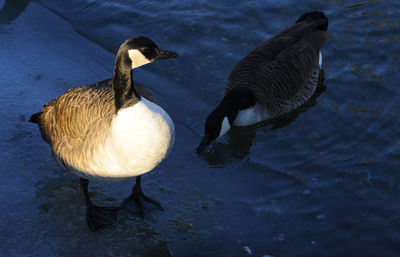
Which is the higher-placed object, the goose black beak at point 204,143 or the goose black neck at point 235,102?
the goose black neck at point 235,102

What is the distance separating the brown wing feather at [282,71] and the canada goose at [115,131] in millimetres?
2109

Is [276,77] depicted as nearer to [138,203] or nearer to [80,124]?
[138,203]

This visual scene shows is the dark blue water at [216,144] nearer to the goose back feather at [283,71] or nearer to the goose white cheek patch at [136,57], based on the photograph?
the goose back feather at [283,71]

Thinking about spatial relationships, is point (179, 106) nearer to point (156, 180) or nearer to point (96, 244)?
point (156, 180)

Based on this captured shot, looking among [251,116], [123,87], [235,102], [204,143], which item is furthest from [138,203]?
[251,116]

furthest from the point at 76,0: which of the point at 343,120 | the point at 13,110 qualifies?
the point at 343,120

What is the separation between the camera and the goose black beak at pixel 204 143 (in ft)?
16.9

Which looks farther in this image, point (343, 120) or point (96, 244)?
point (343, 120)

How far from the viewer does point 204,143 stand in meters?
5.20

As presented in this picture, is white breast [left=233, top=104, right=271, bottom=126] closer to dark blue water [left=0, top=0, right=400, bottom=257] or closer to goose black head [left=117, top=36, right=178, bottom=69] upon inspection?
dark blue water [left=0, top=0, right=400, bottom=257]

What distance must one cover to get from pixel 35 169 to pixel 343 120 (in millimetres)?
3849

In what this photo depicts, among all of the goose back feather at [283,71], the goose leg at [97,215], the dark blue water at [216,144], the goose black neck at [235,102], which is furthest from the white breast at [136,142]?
the goose back feather at [283,71]

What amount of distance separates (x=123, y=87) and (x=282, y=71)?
10.7ft

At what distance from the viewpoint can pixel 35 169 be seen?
4.94 metres
